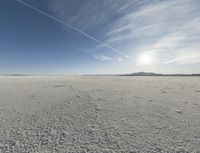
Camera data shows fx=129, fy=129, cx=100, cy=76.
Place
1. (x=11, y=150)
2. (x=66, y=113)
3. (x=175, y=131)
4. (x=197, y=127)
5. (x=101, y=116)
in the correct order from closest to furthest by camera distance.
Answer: (x=11, y=150) < (x=175, y=131) < (x=197, y=127) < (x=101, y=116) < (x=66, y=113)

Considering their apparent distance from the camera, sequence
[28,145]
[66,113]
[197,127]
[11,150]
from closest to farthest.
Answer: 1. [11,150]
2. [28,145]
3. [197,127]
4. [66,113]

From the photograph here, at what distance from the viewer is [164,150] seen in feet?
8.34

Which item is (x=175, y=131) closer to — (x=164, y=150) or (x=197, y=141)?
(x=197, y=141)

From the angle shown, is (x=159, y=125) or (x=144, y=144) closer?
(x=144, y=144)

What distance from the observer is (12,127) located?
3498 millimetres

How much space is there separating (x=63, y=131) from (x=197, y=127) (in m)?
→ 3.62

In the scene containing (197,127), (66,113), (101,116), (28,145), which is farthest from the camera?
(66,113)

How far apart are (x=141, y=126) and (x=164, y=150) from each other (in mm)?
1103

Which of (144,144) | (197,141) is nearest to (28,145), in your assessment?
(144,144)

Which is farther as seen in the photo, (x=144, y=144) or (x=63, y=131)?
(x=63, y=131)

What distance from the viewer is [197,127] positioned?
3.54 metres

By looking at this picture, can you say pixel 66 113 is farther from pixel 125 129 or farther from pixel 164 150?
pixel 164 150

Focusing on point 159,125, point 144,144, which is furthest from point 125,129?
point 159,125

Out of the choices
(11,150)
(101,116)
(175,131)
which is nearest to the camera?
(11,150)
